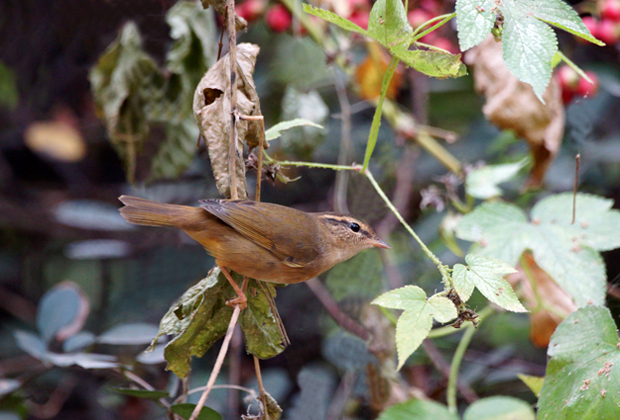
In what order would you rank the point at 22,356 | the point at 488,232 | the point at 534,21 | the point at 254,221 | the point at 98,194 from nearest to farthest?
the point at 534,21, the point at 254,221, the point at 488,232, the point at 22,356, the point at 98,194

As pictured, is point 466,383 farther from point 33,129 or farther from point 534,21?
point 33,129

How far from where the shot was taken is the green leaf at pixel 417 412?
80.6 inches

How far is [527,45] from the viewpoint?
1.41m

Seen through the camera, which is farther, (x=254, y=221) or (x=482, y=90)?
(x=482, y=90)

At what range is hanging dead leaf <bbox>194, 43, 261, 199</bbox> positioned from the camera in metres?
1.70

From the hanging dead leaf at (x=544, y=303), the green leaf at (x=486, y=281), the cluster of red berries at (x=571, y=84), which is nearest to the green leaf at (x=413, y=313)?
the green leaf at (x=486, y=281)

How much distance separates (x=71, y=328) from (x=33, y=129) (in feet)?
7.65

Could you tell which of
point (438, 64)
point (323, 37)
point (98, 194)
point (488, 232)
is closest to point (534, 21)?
point (438, 64)

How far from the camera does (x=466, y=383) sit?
131 inches

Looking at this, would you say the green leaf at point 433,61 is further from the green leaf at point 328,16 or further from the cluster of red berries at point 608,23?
the cluster of red berries at point 608,23

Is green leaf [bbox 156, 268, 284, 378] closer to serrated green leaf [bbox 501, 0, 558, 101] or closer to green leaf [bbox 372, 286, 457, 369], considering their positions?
green leaf [bbox 372, 286, 457, 369]

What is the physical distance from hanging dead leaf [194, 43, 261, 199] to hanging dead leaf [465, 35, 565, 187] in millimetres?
1400

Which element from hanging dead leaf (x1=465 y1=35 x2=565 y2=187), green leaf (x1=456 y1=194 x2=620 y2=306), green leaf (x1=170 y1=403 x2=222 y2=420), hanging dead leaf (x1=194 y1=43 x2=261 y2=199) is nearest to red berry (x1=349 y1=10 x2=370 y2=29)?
hanging dead leaf (x1=465 y1=35 x2=565 y2=187)

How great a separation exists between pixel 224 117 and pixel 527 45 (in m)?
0.91
